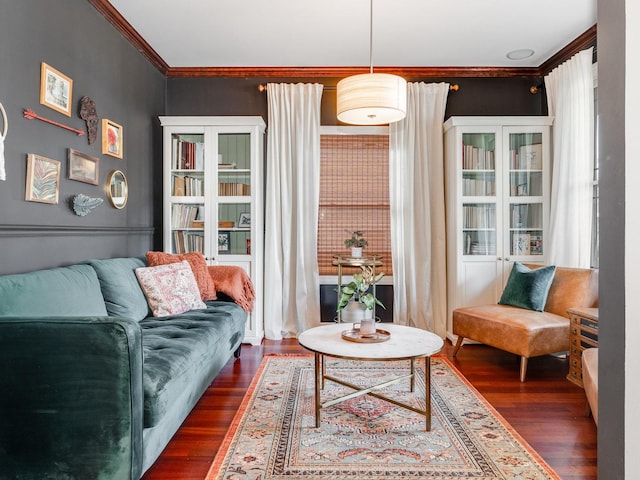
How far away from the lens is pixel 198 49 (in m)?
4.02

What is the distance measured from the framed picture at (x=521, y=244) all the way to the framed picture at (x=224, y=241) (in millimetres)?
2774

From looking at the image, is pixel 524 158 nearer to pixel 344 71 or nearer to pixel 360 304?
pixel 344 71

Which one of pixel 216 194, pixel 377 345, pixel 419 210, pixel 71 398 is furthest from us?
pixel 419 210

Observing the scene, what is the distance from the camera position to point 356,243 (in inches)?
178

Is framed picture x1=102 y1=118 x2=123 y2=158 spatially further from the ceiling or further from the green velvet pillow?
the green velvet pillow

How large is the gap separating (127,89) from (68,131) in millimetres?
1046

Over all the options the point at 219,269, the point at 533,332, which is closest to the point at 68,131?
the point at 219,269

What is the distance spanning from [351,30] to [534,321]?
2.78 meters

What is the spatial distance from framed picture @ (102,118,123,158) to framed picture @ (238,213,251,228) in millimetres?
1189

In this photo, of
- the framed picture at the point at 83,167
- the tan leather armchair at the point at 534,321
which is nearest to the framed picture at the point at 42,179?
the framed picture at the point at 83,167

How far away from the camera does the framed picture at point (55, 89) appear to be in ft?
8.26

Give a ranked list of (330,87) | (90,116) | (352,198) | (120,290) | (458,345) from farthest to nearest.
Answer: (352,198) < (330,87) < (458,345) < (90,116) < (120,290)

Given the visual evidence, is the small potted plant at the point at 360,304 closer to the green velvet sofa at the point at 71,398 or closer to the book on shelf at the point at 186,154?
the green velvet sofa at the point at 71,398

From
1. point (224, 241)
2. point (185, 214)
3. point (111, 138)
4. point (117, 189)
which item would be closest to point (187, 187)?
point (185, 214)
